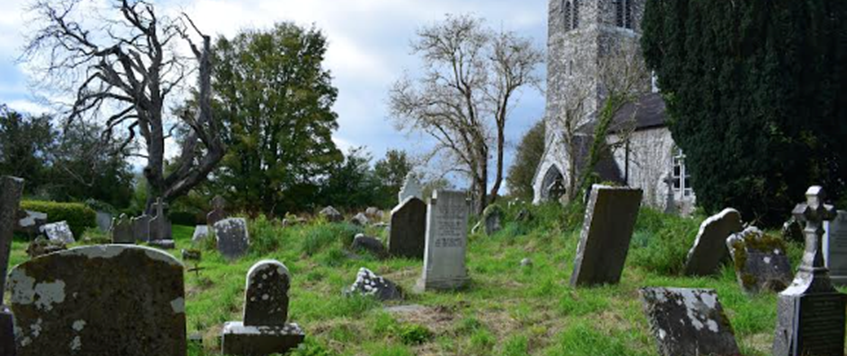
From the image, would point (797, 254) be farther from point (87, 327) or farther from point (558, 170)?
point (558, 170)

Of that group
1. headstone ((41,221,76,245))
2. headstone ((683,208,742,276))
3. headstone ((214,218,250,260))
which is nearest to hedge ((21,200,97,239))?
headstone ((41,221,76,245))

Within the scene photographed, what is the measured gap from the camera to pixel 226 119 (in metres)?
33.4

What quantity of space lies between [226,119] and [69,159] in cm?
735

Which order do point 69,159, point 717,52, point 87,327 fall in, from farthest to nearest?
point 69,159 < point 717,52 < point 87,327

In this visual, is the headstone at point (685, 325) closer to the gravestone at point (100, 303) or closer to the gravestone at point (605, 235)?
the gravestone at point (605, 235)

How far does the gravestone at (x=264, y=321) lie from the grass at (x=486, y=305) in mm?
262

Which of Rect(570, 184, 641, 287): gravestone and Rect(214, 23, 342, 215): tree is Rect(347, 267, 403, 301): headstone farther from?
Rect(214, 23, 342, 215): tree

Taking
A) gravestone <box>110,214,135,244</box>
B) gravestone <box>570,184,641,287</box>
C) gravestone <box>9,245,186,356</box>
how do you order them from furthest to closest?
gravestone <box>110,214,135,244</box>, gravestone <box>570,184,641,287</box>, gravestone <box>9,245,186,356</box>

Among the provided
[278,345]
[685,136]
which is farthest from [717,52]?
[278,345]

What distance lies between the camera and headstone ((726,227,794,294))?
26.5 ft

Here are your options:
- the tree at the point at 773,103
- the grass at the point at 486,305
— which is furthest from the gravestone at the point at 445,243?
the tree at the point at 773,103

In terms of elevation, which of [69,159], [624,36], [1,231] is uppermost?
[624,36]

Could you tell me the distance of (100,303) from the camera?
13.6ft

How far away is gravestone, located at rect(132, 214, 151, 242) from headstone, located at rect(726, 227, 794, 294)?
15.0 m
